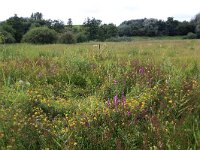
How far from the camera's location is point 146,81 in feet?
16.0

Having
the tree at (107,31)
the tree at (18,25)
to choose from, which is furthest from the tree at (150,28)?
the tree at (18,25)

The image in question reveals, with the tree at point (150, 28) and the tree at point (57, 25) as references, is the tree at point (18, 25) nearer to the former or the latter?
the tree at point (57, 25)

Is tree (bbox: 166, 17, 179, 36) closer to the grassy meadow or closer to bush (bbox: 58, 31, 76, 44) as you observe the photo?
bush (bbox: 58, 31, 76, 44)

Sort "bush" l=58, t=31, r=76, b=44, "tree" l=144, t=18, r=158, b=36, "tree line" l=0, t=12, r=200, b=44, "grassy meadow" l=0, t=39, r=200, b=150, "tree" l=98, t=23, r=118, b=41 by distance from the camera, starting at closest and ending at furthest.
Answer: "grassy meadow" l=0, t=39, r=200, b=150 < "bush" l=58, t=31, r=76, b=44 < "tree line" l=0, t=12, r=200, b=44 < "tree" l=144, t=18, r=158, b=36 < "tree" l=98, t=23, r=118, b=41

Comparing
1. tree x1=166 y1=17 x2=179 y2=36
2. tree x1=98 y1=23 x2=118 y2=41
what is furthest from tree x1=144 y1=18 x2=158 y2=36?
tree x1=98 y1=23 x2=118 y2=41

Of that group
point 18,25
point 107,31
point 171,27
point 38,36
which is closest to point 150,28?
point 171,27

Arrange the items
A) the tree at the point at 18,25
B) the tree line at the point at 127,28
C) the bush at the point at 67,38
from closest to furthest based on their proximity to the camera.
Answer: the bush at the point at 67,38 → the tree at the point at 18,25 → the tree line at the point at 127,28

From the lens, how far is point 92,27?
238 ft

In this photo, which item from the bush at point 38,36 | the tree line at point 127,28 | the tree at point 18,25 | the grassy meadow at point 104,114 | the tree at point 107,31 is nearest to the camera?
the grassy meadow at point 104,114

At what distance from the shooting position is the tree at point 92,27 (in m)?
70.6

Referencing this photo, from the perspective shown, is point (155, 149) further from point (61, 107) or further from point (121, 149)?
point (61, 107)

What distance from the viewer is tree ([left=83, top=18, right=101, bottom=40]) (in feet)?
232

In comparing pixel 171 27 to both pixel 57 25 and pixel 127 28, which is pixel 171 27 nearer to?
pixel 127 28

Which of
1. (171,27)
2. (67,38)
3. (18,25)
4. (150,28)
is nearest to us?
(67,38)
